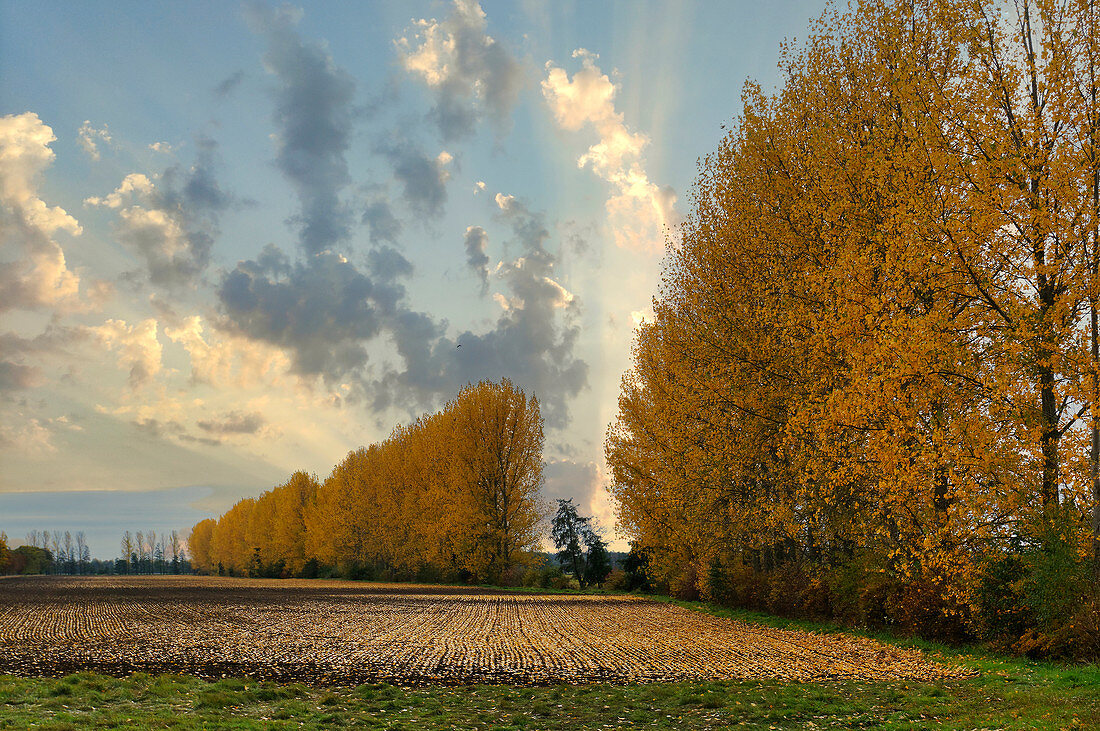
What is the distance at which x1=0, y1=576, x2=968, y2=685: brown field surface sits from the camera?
13.7 meters

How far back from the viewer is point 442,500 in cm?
5575

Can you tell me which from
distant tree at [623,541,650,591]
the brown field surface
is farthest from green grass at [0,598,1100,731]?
distant tree at [623,541,650,591]

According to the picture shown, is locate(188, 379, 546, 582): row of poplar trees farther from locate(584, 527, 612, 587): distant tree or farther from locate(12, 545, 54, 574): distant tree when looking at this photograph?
locate(12, 545, 54, 574): distant tree

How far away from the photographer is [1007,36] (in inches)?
615

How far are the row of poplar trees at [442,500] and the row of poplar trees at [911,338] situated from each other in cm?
2982

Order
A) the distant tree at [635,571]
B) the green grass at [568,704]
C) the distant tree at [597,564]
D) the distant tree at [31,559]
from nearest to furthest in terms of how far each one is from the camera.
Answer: the green grass at [568,704] < the distant tree at [635,571] < the distant tree at [597,564] < the distant tree at [31,559]

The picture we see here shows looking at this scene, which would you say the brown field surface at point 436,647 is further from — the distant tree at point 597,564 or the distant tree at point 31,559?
the distant tree at point 31,559

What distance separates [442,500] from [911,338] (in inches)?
1813

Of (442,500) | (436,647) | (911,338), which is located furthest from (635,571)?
(911,338)

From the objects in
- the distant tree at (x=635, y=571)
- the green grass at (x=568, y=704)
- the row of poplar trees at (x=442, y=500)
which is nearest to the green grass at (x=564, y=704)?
the green grass at (x=568, y=704)

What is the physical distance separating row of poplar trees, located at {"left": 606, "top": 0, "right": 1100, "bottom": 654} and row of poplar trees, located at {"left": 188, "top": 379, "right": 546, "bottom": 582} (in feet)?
97.9

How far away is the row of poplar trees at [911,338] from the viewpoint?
13453mm

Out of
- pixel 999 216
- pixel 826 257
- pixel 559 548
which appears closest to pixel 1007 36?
pixel 999 216

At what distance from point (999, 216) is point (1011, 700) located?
29.6ft
